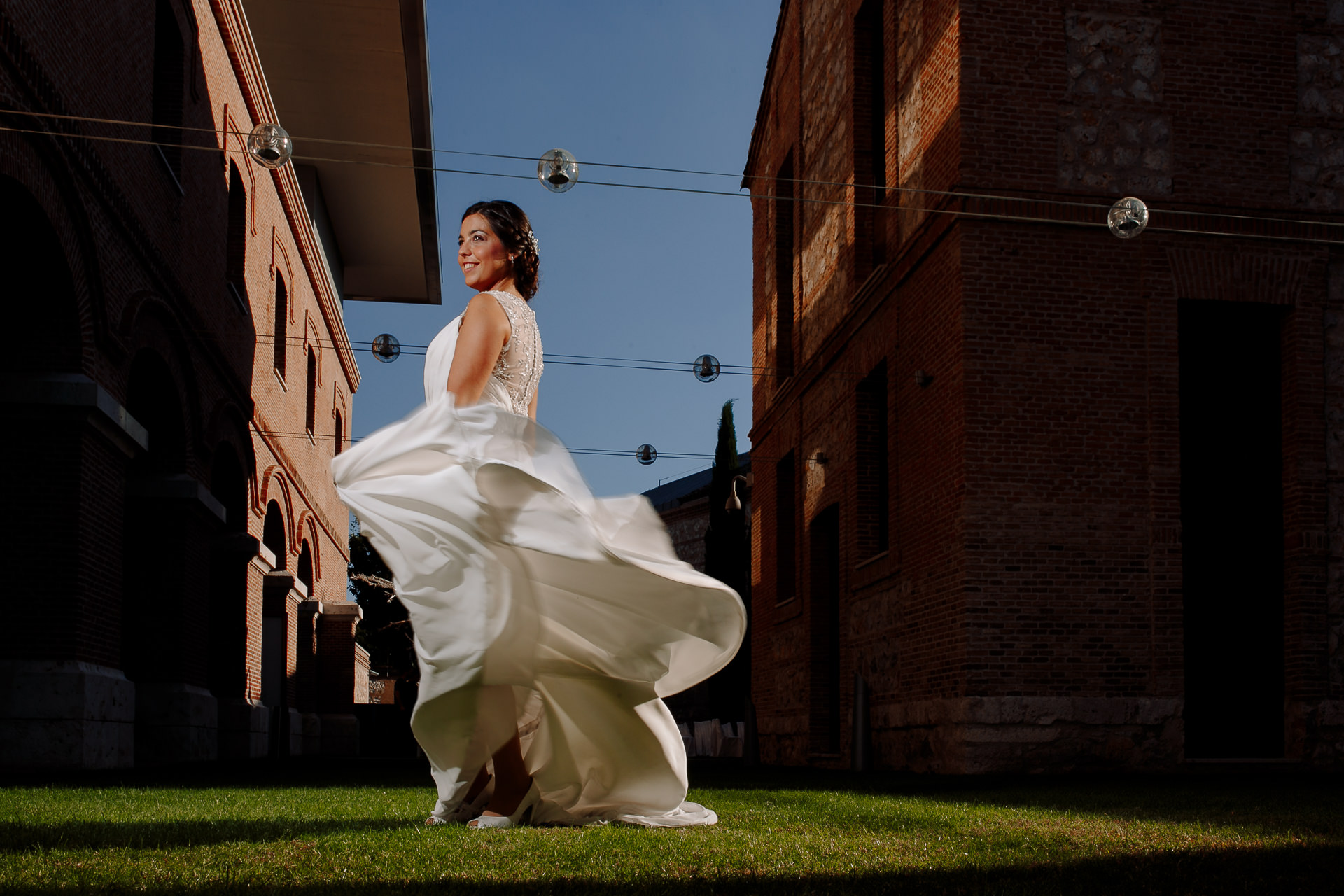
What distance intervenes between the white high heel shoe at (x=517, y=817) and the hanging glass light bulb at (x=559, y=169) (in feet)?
18.3

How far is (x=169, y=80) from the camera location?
1424cm

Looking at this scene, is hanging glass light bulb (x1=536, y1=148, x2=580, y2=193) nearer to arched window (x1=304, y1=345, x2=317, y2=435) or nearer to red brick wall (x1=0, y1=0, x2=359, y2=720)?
red brick wall (x1=0, y1=0, x2=359, y2=720)

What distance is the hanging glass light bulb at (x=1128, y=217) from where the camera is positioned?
9.84m

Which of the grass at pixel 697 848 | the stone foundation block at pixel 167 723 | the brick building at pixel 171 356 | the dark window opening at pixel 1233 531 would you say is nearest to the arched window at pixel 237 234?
the brick building at pixel 171 356

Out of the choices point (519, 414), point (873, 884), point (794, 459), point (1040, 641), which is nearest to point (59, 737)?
point (519, 414)

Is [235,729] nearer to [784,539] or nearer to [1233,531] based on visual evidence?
[784,539]

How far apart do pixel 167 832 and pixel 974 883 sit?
2.74 m

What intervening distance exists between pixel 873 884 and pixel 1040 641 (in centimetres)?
891

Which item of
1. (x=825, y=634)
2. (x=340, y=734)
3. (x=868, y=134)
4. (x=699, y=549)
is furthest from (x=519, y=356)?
(x=699, y=549)

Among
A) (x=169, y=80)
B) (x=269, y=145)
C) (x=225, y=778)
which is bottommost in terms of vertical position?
(x=225, y=778)

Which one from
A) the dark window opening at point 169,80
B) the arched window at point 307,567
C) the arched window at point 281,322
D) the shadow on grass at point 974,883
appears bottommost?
the shadow on grass at point 974,883

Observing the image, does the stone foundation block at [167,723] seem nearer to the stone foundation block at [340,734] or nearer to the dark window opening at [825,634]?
the dark window opening at [825,634]

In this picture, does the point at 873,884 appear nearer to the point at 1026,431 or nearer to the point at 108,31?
the point at 1026,431

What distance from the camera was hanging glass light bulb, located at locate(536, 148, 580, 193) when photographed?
360 inches
